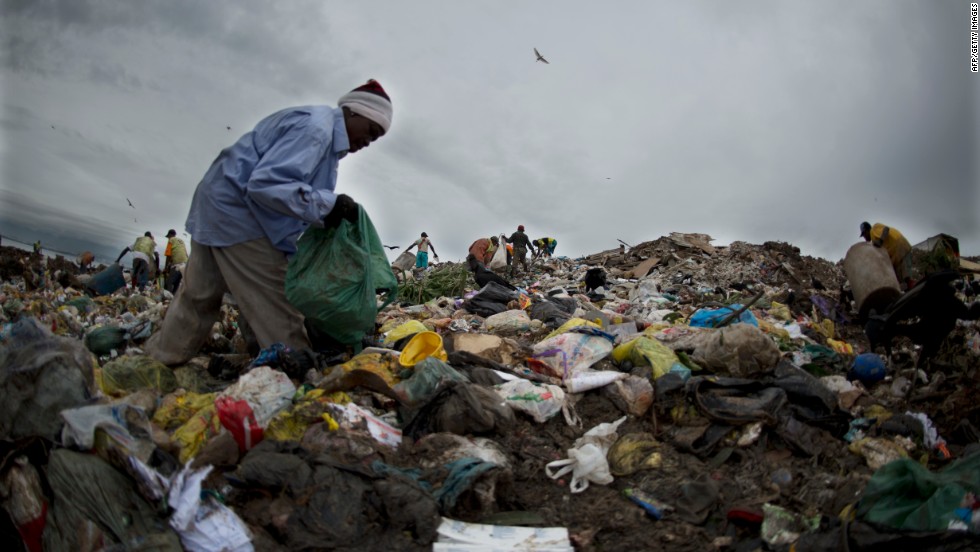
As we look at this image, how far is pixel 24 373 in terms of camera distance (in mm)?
1973

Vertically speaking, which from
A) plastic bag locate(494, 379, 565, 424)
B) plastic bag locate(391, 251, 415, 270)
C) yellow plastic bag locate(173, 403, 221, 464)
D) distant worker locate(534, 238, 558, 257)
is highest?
distant worker locate(534, 238, 558, 257)

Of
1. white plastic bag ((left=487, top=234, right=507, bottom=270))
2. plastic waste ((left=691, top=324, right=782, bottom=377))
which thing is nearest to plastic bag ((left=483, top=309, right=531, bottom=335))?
plastic waste ((left=691, top=324, right=782, bottom=377))

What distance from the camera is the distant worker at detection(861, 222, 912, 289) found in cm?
579

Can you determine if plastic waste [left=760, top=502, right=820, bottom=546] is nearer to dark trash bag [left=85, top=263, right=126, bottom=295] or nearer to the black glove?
the black glove

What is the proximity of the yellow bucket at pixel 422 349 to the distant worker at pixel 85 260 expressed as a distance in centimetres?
1094

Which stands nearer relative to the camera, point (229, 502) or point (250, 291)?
point (229, 502)

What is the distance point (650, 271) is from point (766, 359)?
8882 millimetres

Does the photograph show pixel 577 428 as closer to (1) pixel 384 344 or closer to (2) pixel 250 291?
(1) pixel 384 344

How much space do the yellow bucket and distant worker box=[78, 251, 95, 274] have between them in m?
→ 10.9

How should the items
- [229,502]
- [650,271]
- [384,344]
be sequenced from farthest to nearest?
[650,271] < [384,344] < [229,502]

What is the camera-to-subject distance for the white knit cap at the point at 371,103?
312 centimetres

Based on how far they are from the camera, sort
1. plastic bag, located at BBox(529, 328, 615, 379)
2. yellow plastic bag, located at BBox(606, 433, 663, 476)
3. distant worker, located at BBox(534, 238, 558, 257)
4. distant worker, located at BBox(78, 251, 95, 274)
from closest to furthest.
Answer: yellow plastic bag, located at BBox(606, 433, 663, 476)
plastic bag, located at BBox(529, 328, 615, 379)
distant worker, located at BBox(78, 251, 95, 274)
distant worker, located at BBox(534, 238, 558, 257)

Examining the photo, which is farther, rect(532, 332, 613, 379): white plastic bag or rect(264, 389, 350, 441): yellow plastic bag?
rect(532, 332, 613, 379): white plastic bag

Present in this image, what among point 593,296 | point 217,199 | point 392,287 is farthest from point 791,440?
point 593,296
